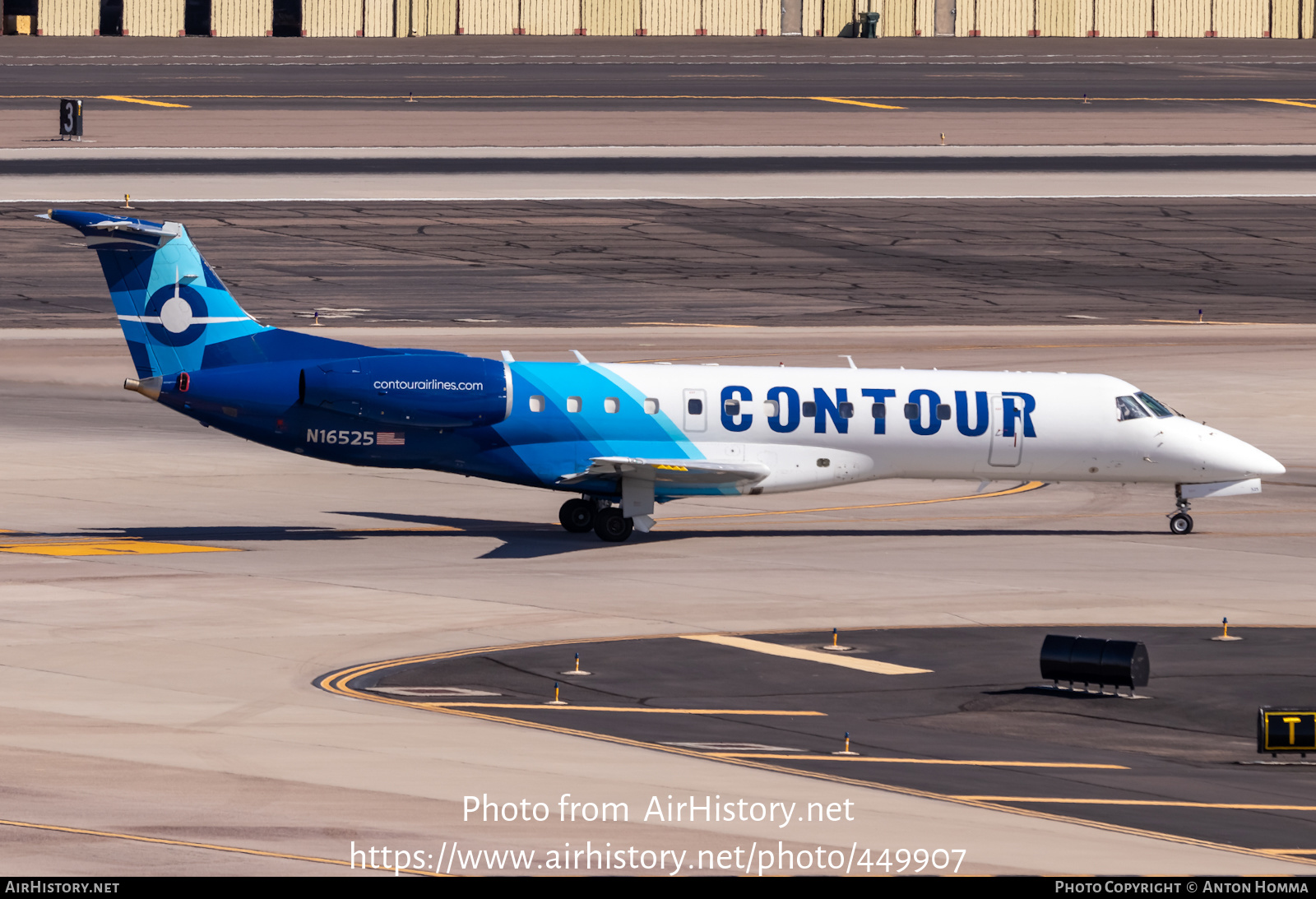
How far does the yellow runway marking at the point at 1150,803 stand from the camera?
66.6 feet

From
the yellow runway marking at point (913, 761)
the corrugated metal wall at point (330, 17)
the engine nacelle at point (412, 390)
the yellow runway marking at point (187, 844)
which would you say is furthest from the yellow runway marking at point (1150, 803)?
the corrugated metal wall at point (330, 17)

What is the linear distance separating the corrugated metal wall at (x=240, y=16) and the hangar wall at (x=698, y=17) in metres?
0.06

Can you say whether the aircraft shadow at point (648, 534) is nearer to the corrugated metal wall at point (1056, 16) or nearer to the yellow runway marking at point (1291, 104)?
the yellow runway marking at point (1291, 104)

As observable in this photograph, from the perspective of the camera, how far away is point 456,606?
104ft

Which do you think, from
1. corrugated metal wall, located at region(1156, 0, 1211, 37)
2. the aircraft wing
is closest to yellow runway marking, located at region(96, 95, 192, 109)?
the aircraft wing

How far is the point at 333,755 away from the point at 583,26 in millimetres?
128072

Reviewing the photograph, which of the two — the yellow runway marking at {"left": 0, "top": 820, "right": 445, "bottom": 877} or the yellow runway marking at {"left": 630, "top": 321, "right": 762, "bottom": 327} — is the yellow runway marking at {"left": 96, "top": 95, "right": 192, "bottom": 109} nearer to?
the yellow runway marking at {"left": 630, "top": 321, "right": 762, "bottom": 327}

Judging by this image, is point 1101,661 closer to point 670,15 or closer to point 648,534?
point 648,534

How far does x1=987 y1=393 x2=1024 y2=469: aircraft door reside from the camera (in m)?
39.5

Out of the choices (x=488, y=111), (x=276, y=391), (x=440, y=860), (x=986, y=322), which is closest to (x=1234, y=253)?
(x=986, y=322)

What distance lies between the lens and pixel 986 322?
70.6 meters

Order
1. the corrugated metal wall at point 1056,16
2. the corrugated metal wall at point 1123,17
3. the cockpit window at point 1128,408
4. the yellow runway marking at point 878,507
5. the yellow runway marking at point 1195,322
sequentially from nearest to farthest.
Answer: the cockpit window at point 1128,408
the yellow runway marking at point 878,507
the yellow runway marking at point 1195,322
the corrugated metal wall at point 1056,16
the corrugated metal wall at point 1123,17

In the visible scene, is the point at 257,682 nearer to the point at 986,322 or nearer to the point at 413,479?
the point at 413,479

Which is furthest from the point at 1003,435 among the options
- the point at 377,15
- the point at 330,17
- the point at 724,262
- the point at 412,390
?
the point at 377,15
